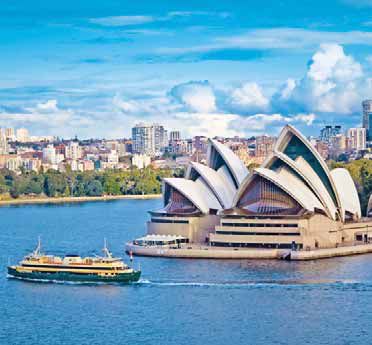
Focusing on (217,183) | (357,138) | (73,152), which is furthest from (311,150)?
(73,152)

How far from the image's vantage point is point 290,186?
4134cm

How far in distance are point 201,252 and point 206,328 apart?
12.6 metres

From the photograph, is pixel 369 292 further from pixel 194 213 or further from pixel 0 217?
pixel 0 217

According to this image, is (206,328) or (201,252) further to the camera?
(201,252)

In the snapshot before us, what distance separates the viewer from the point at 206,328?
26.5m

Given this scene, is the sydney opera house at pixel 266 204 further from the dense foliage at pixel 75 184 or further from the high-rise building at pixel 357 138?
the high-rise building at pixel 357 138

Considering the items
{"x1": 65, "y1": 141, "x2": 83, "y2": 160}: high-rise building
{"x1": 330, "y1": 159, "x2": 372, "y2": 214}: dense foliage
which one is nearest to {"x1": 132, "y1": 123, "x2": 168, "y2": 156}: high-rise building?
{"x1": 65, "y1": 141, "x2": 83, "y2": 160}: high-rise building

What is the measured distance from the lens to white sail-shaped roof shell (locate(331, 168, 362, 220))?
44.6 m

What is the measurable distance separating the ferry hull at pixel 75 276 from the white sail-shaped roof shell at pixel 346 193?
1352cm

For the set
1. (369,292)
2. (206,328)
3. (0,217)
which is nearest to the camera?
(206,328)

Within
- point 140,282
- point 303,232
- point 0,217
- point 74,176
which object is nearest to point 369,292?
point 140,282

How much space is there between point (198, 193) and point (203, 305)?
571 inches

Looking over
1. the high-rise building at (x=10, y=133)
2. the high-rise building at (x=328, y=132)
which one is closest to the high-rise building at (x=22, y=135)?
the high-rise building at (x=10, y=133)

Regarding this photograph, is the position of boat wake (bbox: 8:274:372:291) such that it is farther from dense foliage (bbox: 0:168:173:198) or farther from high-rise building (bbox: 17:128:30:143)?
high-rise building (bbox: 17:128:30:143)
